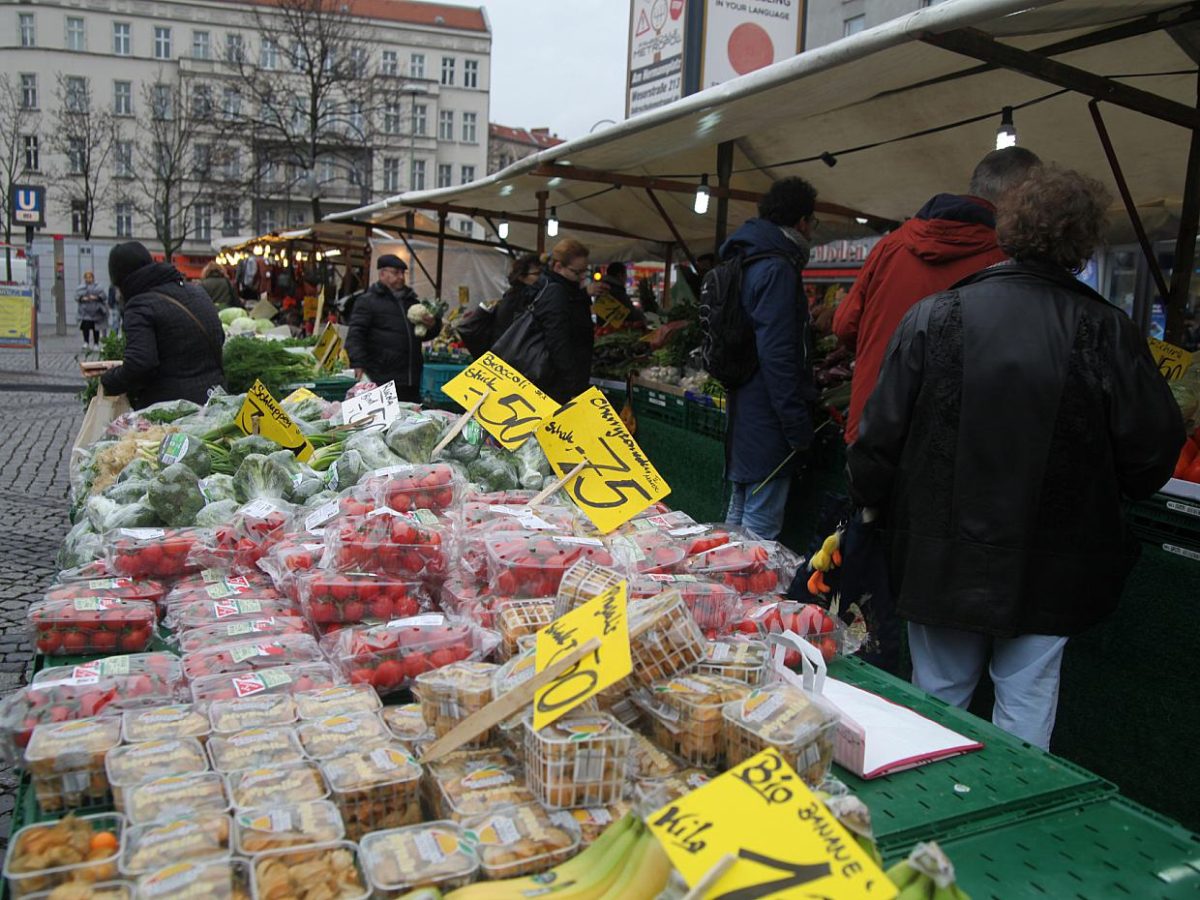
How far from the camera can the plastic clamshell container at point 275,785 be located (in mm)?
1478

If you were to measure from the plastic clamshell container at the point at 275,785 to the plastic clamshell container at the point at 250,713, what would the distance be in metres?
0.18

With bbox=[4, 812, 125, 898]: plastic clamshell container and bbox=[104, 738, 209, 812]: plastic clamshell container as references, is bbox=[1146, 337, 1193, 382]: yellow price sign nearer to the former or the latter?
bbox=[104, 738, 209, 812]: plastic clamshell container

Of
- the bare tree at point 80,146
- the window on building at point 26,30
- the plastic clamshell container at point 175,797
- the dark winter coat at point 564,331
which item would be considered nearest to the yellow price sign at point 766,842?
the plastic clamshell container at point 175,797

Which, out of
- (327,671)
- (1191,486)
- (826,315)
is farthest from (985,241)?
(826,315)

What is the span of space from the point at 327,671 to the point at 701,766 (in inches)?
34.2

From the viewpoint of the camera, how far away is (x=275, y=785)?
152cm

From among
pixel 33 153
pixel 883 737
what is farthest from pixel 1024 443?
pixel 33 153

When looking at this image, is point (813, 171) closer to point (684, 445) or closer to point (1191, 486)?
point (684, 445)

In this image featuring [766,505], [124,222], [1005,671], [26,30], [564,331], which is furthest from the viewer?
[26,30]

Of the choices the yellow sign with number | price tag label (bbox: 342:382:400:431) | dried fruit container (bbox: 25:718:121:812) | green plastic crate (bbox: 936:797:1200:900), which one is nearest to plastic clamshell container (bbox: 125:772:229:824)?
dried fruit container (bbox: 25:718:121:812)

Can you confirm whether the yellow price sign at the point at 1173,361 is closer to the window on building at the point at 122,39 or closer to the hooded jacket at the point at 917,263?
the hooded jacket at the point at 917,263

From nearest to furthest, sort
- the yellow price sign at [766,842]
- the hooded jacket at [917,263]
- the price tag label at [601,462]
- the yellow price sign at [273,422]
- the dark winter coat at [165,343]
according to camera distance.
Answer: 1. the yellow price sign at [766,842]
2. the price tag label at [601,462]
3. the hooded jacket at [917,263]
4. the yellow price sign at [273,422]
5. the dark winter coat at [165,343]

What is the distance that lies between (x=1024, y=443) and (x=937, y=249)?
4.18 ft

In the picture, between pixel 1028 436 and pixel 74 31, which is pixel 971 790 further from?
pixel 74 31
